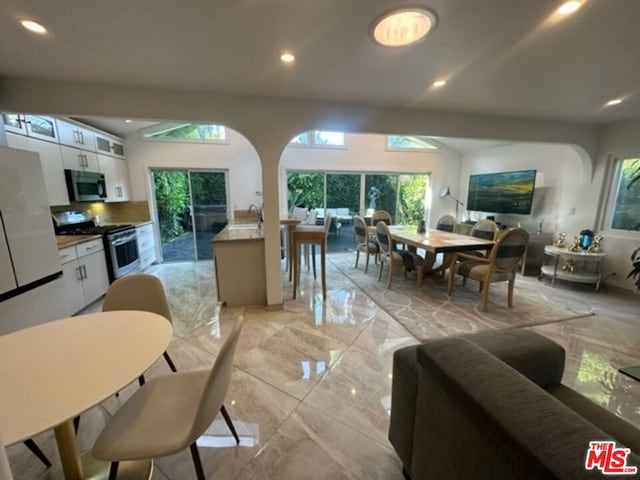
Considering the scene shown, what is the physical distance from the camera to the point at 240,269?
10.7ft

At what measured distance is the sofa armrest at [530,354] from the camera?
1.27 m

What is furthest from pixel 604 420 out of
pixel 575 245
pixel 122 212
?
pixel 122 212

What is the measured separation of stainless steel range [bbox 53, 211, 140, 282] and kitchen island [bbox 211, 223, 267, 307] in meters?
1.70

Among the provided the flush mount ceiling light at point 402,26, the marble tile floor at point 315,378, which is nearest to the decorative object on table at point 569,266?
the marble tile floor at point 315,378

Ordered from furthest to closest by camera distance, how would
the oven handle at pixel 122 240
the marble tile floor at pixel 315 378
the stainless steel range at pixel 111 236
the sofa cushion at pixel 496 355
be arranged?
the oven handle at pixel 122 240 < the stainless steel range at pixel 111 236 < the marble tile floor at pixel 315 378 < the sofa cushion at pixel 496 355

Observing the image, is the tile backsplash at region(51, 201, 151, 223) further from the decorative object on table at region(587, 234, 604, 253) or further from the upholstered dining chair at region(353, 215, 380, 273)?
the decorative object on table at region(587, 234, 604, 253)

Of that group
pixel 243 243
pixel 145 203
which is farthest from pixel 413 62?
pixel 145 203

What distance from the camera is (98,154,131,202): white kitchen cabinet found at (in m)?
4.18

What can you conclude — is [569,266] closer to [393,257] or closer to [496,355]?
[393,257]

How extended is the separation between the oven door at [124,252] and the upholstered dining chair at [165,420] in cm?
318

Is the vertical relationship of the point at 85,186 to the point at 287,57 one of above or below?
below

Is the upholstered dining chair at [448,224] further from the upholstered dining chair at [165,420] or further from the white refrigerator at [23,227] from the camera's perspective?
the white refrigerator at [23,227]

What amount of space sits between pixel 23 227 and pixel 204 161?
3265 mm

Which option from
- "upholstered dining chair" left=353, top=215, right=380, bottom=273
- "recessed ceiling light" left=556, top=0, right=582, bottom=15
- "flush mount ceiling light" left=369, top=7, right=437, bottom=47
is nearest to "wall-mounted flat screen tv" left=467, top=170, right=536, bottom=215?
"upholstered dining chair" left=353, top=215, right=380, bottom=273
